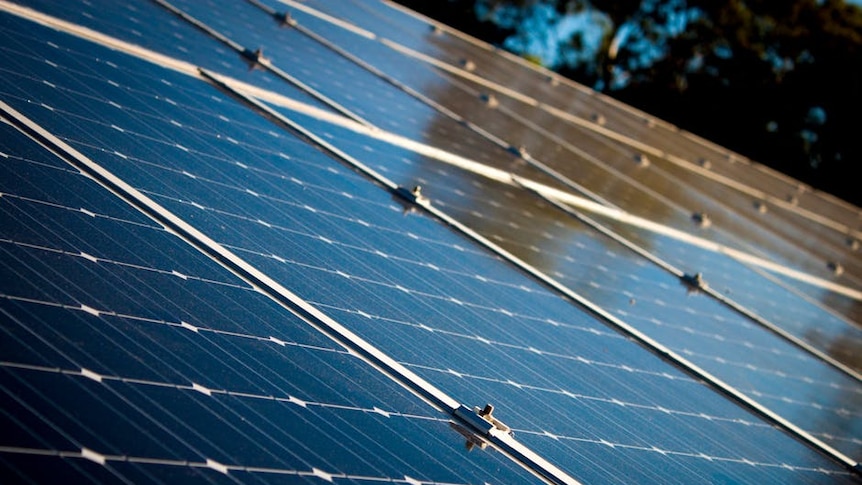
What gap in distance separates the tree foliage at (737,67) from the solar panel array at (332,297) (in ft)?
114

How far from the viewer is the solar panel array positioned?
4.81m

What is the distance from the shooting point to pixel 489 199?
39.8 ft

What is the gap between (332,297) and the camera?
275 inches

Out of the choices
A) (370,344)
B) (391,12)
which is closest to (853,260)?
(391,12)

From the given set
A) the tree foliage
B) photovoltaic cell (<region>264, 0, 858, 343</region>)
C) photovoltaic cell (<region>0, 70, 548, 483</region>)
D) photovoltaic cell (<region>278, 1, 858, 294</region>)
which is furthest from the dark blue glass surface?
the tree foliage

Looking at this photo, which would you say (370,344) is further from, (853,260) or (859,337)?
(853,260)

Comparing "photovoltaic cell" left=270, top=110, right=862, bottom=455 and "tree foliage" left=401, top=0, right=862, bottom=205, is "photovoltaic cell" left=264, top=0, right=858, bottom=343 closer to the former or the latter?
"photovoltaic cell" left=270, top=110, right=862, bottom=455

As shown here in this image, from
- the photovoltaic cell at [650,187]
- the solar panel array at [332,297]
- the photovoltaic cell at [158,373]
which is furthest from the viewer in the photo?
the photovoltaic cell at [650,187]

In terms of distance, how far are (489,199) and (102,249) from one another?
694 centimetres

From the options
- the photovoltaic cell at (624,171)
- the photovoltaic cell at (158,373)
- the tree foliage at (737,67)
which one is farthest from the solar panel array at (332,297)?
the tree foliage at (737,67)

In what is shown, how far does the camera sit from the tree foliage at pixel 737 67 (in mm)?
49438

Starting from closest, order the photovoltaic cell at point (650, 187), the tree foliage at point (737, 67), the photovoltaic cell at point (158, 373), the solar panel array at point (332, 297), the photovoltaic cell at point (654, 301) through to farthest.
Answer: the photovoltaic cell at point (158, 373) < the solar panel array at point (332, 297) < the photovoltaic cell at point (654, 301) < the photovoltaic cell at point (650, 187) < the tree foliage at point (737, 67)

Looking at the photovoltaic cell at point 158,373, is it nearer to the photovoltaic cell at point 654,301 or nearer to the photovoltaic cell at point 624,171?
the photovoltaic cell at point 654,301

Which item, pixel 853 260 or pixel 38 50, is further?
pixel 853 260
